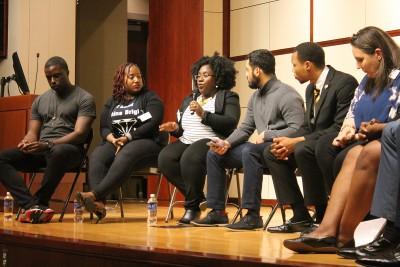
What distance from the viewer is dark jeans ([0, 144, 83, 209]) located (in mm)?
4926

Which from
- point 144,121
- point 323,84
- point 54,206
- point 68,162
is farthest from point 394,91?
point 54,206

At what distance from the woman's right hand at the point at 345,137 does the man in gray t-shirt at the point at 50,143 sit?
86.5 inches

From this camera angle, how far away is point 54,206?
6.23 metres

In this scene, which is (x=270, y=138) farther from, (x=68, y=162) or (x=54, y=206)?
(x=54, y=206)

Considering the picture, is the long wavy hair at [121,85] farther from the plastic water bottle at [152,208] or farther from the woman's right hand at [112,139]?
the plastic water bottle at [152,208]

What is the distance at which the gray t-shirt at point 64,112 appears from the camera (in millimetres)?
5188

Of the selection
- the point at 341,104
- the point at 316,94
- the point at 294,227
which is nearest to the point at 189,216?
the point at 294,227

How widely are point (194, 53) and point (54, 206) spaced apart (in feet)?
7.90

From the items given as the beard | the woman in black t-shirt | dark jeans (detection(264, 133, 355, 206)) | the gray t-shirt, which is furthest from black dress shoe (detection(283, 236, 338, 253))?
the gray t-shirt

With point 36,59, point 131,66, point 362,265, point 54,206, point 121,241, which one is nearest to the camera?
point 362,265

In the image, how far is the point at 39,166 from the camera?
5230mm

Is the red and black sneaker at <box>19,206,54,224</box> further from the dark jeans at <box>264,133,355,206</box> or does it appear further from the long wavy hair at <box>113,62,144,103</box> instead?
the dark jeans at <box>264,133,355,206</box>

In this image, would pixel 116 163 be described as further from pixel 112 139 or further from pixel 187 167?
pixel 187 167

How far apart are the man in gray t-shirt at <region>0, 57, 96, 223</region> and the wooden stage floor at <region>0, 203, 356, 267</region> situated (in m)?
0.42
